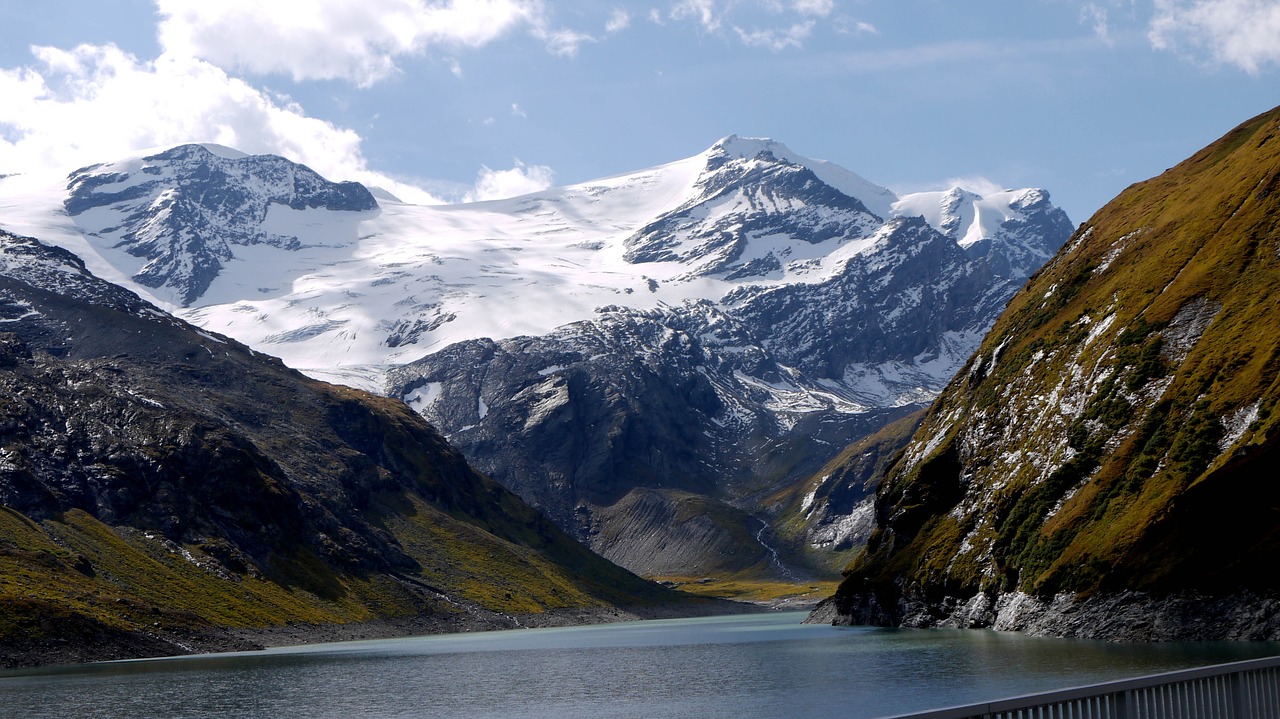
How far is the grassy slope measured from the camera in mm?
104188

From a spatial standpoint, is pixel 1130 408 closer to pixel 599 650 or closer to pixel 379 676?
pixel 599 650

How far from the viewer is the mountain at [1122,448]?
10212cm

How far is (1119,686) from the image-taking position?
73.0ft

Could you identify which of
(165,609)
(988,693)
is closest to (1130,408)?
(988,693)

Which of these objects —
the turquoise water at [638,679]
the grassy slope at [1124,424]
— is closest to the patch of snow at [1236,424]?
the grassy slope at [1124,424]

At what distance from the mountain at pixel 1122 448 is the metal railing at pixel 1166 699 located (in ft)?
255

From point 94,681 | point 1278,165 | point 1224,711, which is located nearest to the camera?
point 1224,711

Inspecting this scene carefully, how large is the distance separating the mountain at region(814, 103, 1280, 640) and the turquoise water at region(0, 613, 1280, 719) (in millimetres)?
6249

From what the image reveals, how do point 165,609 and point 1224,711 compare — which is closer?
point 1224,711

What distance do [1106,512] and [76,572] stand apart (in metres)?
149

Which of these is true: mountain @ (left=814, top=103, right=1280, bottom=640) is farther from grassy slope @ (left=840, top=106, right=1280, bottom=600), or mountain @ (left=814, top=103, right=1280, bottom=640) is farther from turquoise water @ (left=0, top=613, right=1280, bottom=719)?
turquoise water @ (left=0, top=613, right=1280, bottom=719)

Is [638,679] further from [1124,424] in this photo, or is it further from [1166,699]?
[1166,699]

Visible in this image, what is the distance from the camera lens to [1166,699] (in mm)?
23547

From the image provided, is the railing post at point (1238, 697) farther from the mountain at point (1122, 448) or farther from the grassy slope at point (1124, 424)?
the grassy slope at point (1124, 424)
